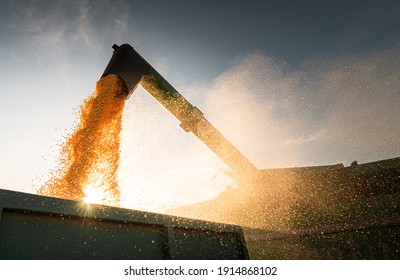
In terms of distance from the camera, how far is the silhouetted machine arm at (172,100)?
10.8ft

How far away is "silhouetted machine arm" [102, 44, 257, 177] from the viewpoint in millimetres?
3281

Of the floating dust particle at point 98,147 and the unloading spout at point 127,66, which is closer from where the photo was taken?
the floating dust particle at point 98,147

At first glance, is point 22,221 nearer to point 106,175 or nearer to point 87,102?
point 106,175

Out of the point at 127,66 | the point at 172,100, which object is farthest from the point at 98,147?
the point at 172,100

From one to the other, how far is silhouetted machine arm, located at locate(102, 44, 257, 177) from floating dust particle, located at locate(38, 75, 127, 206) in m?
0.18

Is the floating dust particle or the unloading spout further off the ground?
the unloading spout

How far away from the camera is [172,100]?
427cm

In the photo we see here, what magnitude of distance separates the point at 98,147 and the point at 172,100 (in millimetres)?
1602

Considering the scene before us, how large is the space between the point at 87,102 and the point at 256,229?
16.9ft

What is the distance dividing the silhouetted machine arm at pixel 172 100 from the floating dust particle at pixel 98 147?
18 cm

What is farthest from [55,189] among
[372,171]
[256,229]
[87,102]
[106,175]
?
[372,171]

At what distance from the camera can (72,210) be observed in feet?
5.49

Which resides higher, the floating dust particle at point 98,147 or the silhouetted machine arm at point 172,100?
the silhouetted machine arm at point 172,100

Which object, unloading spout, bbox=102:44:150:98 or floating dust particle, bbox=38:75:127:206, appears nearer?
floating dust particle, bbox=38:75:127:206
